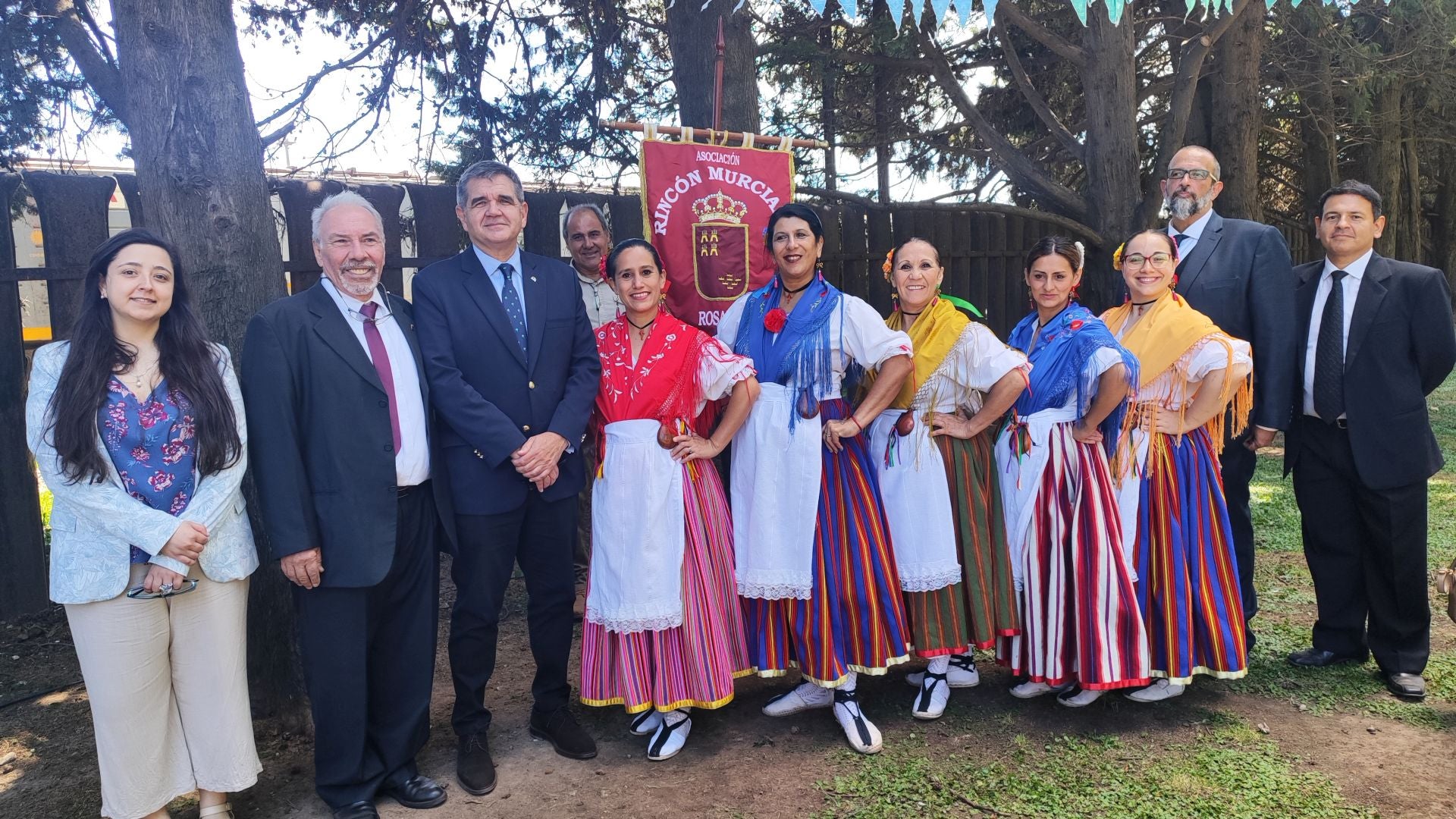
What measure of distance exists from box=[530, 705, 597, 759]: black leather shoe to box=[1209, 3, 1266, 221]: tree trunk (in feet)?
21.8

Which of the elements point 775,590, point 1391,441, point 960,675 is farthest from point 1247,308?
point 775,590

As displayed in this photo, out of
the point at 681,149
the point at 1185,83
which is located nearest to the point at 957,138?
the point at 1185,83

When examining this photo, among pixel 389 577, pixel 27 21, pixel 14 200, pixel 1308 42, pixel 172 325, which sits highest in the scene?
pixel 1308 42

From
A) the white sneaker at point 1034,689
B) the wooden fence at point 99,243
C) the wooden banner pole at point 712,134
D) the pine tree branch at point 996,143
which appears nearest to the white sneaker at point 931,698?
the white sneaker at point 1034,689

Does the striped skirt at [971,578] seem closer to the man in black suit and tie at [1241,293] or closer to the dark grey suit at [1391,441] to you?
the man in black suit and tie at [1241,293]

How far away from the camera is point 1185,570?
3387mm

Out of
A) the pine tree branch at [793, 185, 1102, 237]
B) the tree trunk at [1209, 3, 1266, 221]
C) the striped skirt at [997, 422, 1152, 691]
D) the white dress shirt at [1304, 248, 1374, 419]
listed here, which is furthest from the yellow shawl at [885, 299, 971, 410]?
the tree trunk at [1209, 3, 1266, 221]

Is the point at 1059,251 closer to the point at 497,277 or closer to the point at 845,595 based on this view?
the point at 845,595

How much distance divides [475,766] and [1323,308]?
352cm

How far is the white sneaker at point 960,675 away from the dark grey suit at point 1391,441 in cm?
155

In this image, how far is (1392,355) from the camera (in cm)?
355

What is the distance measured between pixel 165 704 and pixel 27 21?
3.65 metres

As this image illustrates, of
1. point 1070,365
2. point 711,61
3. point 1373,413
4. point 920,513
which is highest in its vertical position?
point 711,61

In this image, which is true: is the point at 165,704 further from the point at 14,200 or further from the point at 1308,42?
the point at 1308,42
